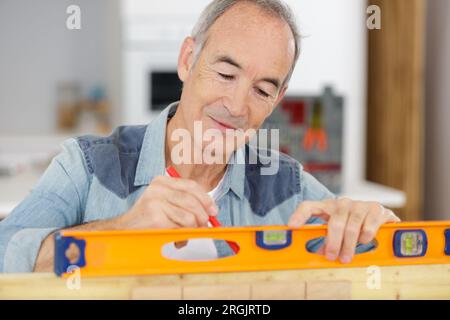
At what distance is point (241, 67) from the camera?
0.56 m

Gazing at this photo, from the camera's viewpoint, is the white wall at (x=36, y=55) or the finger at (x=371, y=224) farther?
the white wall at (x=36, y=55)

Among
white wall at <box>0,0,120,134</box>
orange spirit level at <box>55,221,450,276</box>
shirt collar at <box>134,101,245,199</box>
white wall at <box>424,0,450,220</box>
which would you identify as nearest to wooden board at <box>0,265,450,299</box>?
orange spirit level at <box>55,221,450,276</box>

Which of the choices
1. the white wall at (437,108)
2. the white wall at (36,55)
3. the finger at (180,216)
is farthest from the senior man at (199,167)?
the white wall at (36,55)

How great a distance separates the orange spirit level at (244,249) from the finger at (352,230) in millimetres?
11

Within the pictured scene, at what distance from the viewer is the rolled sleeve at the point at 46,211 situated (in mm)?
549

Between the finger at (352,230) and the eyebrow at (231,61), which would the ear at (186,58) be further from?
the finger at (352,230)

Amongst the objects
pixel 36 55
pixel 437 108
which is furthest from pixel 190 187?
pixel 36 55

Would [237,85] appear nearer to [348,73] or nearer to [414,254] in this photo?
[414,254]

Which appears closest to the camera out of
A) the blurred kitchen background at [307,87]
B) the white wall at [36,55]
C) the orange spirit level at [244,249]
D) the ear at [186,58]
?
the orange spirit level at [244,249]

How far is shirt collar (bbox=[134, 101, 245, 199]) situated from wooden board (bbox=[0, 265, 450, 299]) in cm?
12

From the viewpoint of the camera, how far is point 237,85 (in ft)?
1.85

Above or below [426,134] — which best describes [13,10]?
above

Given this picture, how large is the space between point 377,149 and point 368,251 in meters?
1.03

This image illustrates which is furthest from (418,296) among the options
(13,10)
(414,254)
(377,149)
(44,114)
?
(13,10)
